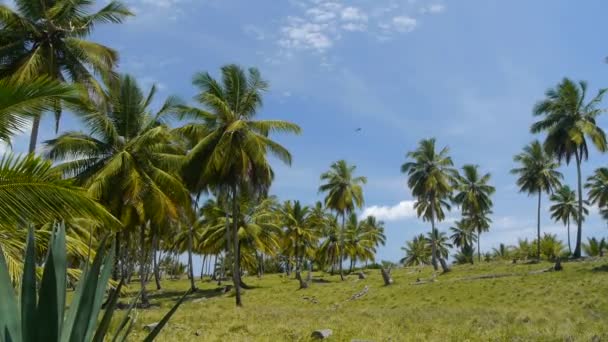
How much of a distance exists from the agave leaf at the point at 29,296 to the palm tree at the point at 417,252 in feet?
305

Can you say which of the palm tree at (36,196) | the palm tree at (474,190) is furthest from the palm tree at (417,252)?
the palm tree at (36,196)

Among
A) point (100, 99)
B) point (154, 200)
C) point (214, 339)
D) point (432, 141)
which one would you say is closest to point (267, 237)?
point (432, 141)

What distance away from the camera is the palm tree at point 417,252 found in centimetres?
9294

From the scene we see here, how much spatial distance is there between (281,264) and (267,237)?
38450mm

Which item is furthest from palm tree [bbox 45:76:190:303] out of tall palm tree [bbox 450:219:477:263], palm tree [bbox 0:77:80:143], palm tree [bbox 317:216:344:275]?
tall palm tree [bbox 450:219:477:263]

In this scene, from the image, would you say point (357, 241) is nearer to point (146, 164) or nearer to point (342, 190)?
point (342, 190)

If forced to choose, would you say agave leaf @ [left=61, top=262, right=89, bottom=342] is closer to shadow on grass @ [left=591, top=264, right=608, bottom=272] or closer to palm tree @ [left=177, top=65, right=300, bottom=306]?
palm tree @ [left=177, top=65, right=300, bottom=306]

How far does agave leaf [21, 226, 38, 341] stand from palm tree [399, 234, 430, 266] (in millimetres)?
92869

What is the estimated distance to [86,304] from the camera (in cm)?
339

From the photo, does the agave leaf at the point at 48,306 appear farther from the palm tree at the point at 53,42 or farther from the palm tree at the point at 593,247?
the palm tree at the point at 593,247

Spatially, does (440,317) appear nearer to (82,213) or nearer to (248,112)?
(82,213)

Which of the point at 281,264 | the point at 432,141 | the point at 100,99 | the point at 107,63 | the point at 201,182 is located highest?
Result: the point at 432,141

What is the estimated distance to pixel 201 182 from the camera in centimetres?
2612

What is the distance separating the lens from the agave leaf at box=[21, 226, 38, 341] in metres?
3.09
